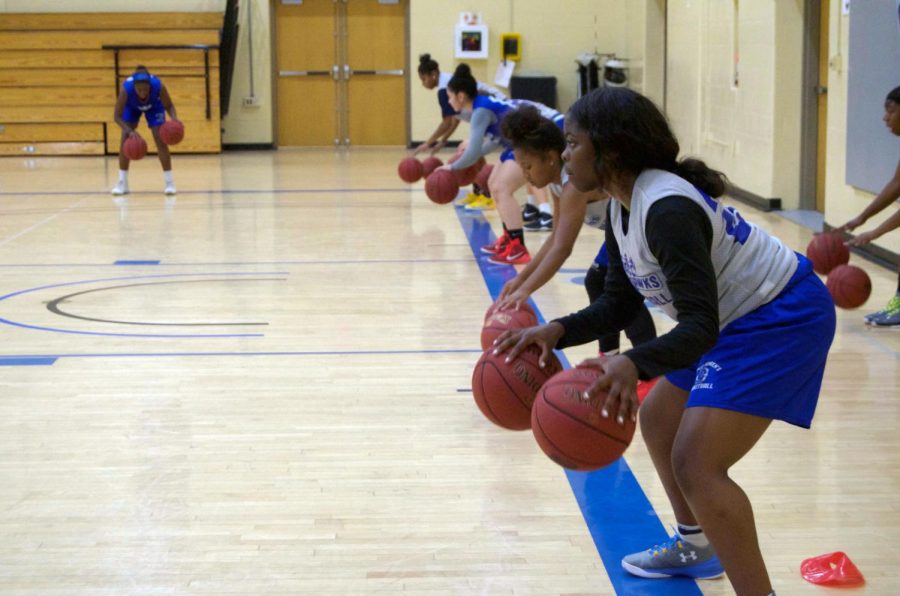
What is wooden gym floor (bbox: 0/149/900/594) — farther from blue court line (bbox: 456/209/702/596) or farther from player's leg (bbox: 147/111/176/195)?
player's leg (bbox: 147/111/176/195)

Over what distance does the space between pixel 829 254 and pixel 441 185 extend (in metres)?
3.87

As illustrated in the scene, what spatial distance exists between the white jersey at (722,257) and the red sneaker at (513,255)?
20.1ft

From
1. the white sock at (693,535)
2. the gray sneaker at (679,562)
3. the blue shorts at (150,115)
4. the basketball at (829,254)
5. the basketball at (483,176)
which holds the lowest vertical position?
the gray sneaker at (679,562)

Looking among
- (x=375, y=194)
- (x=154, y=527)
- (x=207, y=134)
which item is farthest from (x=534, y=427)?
(x=207, y=134)

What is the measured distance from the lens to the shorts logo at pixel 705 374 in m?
2.80

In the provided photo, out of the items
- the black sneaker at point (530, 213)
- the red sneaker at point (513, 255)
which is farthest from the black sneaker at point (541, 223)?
the red sneaker at point (513, 255)

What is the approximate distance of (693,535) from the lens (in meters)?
3.35

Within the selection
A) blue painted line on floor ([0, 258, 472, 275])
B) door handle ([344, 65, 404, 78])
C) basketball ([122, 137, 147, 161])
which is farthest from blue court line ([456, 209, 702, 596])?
door handle ([344, 65, 404, 78])

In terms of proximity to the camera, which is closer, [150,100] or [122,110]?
[122,110]

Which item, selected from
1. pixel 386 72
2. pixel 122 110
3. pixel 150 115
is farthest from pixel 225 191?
pixel 386 72

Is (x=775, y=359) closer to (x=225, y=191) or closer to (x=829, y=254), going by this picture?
(x=829, y=254)

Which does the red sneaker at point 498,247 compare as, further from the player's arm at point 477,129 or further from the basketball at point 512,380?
the basketball at point 512,380

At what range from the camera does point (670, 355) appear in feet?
8.06

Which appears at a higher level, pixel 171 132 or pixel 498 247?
pixel 171 132
